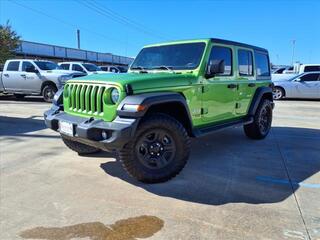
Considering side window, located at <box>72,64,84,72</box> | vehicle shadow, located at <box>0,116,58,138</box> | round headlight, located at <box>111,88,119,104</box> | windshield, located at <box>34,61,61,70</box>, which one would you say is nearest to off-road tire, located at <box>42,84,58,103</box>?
windshield, located at <box>34,61,61,70</box>

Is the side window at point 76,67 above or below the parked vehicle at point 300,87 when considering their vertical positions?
above

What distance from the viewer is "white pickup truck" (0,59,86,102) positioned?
1500cm

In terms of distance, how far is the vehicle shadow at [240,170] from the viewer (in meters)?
4.38

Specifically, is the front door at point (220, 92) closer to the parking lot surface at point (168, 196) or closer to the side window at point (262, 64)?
the parking lot surface at point (168, 196)

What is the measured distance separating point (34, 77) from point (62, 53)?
26.2 m

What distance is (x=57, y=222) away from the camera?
3627mm

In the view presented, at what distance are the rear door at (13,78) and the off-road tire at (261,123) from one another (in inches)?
445

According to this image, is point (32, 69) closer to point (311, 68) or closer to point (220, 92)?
point (220, 92)

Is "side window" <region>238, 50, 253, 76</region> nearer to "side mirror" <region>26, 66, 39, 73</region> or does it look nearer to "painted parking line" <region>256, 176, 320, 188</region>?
"painted parking line" <region>256, 176, 320, 188</region>

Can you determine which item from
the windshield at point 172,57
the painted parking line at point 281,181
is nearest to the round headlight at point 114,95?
the windshield at point 172,57

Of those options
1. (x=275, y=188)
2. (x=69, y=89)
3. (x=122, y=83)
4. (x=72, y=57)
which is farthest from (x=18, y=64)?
(x=72, y=57)

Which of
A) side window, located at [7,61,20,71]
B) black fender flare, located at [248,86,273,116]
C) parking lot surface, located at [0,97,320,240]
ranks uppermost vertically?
side window, located at [7,61,20,71]

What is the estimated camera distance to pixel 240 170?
17.6 feet

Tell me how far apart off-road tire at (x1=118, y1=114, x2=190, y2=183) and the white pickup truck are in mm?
10806
